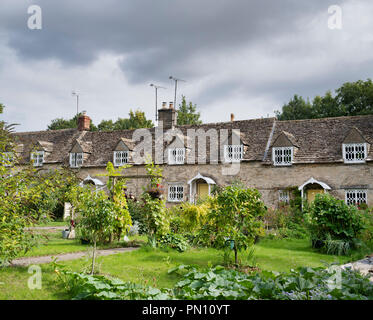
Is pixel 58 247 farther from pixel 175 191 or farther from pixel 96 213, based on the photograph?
pixel 175 191

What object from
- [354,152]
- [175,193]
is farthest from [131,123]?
[354,152]

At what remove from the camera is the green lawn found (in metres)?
7.01

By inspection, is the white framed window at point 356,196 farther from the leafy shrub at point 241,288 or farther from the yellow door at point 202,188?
the leafy shrub at point 241,288

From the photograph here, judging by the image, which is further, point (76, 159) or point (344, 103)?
point (344, 103)

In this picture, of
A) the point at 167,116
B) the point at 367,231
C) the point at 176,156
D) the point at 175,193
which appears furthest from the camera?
the point at 167,116

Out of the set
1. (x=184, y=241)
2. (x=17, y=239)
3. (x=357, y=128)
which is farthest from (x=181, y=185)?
(x=17, y=239)

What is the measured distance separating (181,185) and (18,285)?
65.3 feet

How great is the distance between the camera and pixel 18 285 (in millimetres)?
7133

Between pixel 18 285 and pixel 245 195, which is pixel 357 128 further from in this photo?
pixel 18 285

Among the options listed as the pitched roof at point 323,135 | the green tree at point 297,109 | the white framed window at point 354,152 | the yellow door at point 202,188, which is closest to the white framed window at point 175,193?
the yellow door at point 202,188

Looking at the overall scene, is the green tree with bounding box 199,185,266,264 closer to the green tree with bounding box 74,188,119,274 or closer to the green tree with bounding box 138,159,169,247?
the green tree with bounding box 74,188,119,274

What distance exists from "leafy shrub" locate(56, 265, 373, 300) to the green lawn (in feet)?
1.89

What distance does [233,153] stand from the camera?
25812 millimetres

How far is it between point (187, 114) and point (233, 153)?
22425 millimetres
